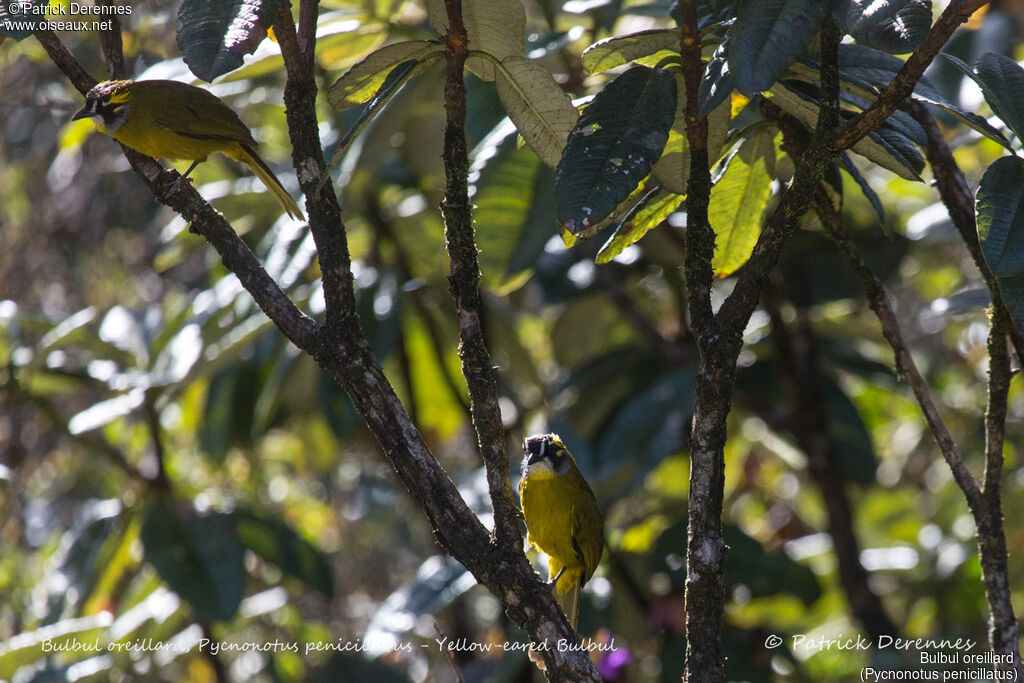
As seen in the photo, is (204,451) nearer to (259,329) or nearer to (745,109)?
(259,329)

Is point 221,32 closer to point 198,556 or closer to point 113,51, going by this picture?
point 113,51

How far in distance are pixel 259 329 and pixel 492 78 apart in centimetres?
141

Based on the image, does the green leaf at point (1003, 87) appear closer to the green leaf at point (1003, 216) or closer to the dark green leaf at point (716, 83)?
the green leaf at point (1003, 216)

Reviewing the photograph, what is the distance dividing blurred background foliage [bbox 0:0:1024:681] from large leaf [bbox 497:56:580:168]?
0.39 metres

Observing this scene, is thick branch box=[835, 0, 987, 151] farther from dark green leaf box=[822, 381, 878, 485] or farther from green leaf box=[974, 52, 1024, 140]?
dark green leaf box=[822, 381, 878, 485]

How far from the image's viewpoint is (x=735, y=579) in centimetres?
240

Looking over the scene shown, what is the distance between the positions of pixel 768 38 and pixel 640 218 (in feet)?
1.17

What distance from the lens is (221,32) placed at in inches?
42.1

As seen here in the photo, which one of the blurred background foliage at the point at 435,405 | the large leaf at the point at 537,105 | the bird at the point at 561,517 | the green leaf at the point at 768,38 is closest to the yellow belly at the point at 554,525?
the bird at the point at 561,517

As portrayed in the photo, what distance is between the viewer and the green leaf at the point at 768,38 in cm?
96

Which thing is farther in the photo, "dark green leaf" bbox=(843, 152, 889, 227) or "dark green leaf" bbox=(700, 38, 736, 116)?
"dark green leaf" bbox=(843, 152, 889, 227)

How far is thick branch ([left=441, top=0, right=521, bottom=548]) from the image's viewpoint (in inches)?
42.0

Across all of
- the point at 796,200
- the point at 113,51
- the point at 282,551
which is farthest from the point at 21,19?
the point at 282,551

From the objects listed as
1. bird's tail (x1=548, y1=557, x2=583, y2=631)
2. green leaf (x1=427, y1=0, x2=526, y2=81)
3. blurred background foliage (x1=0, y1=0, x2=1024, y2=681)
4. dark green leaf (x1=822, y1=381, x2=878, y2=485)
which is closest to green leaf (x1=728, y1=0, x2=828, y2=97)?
green leaf (x1=427, y1=0, x2=526, y2=81)
